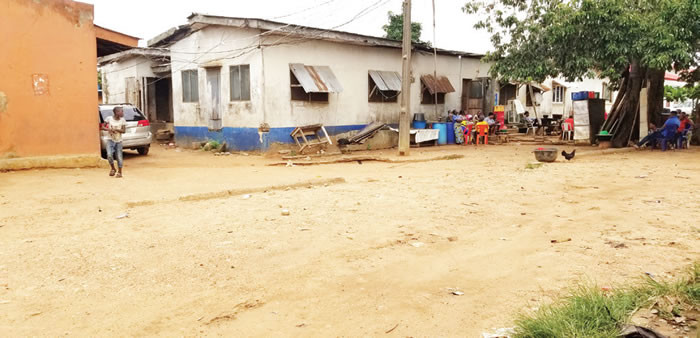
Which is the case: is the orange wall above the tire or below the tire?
above

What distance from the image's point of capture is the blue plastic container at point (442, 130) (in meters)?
19.4

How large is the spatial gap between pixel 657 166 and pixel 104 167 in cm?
1203

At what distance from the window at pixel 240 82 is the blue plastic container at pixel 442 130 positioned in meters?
7.06

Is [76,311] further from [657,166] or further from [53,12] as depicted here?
[657,166]

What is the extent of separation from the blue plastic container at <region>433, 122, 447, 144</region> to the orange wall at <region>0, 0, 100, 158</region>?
11.6 m

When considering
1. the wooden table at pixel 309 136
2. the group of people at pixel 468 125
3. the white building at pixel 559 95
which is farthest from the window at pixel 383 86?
the white building at pixel 559 95

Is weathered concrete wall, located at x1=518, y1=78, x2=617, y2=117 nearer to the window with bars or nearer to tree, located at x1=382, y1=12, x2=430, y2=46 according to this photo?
tree, located at x1=382, y1=12, x2=430, y2=46

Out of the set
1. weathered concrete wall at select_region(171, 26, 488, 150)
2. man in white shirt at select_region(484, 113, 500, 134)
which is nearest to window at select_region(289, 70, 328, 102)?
weathered concrete wall at select_region(171, 26, 488, 150)

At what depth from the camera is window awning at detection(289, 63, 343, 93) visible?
15.9m

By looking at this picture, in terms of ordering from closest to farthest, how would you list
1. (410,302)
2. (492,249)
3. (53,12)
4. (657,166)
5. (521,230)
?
(410,302) → (492,249) → (521,230) → (53,12) → (657,166)

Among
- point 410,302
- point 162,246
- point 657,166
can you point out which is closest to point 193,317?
point 410,302

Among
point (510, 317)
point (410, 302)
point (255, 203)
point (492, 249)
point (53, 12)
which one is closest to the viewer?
point (510, 317)

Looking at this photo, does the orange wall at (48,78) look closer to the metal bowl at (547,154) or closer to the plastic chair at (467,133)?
the metal bowl at (547,154)

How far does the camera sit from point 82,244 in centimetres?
555
